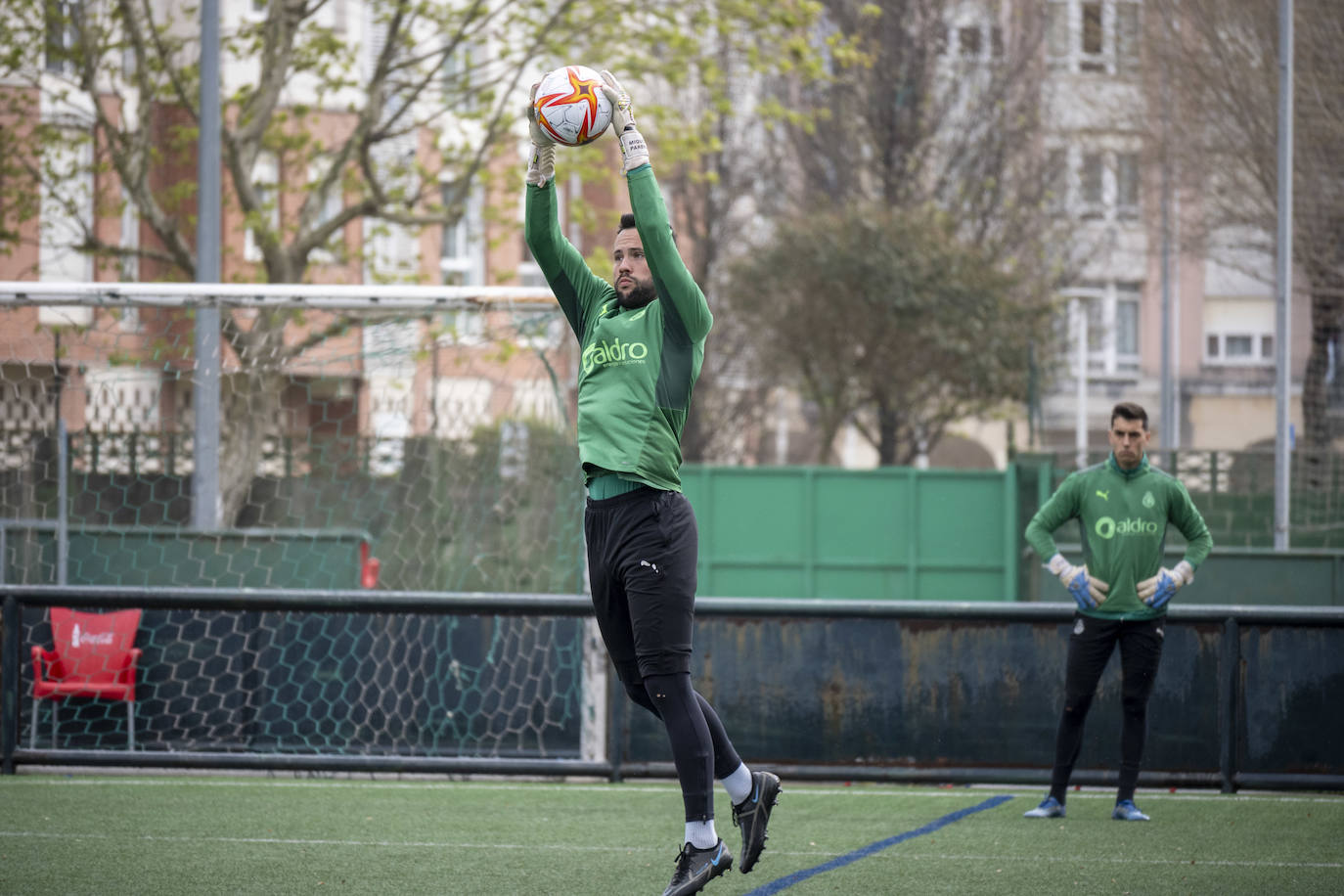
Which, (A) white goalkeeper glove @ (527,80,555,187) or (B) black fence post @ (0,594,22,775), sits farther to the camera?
(B) black fence post @ (0,594,22,775)

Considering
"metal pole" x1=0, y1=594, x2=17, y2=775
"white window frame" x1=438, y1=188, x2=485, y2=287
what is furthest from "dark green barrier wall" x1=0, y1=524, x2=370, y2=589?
"white window frame" x1=438, y1=188, x2=485, y2=287

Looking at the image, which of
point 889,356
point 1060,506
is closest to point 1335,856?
point 1060,506

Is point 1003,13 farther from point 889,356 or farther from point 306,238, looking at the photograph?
point 306,238

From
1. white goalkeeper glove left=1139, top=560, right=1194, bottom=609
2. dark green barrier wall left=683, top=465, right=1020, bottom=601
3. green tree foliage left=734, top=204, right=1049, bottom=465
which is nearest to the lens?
white goalkeeper glove left=1139, top=560, right=1194, bottom=609

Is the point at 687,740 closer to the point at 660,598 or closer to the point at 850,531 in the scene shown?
the point at 660,598

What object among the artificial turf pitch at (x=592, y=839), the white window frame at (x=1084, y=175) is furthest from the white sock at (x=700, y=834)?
the white window frame at (x=1084, y=175)

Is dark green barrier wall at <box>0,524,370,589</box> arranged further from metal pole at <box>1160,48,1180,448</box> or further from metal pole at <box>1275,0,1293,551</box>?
metal pole at <box>1160,48,1180,448</box>

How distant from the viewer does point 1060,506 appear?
8000mm

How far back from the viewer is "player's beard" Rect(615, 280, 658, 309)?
17.2 ft

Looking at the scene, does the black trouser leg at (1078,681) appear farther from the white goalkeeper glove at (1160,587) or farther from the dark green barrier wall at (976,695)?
the dark green barrier wall at (976,695)

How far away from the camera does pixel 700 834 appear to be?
5.03 meters

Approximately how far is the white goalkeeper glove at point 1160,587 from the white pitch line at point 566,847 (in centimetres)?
150

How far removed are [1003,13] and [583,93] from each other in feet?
96.2

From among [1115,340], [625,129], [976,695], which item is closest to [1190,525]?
[976,695]
